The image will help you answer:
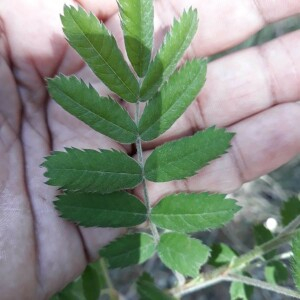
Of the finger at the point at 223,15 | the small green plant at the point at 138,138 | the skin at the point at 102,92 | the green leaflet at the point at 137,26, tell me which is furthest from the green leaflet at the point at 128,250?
the finger at the point at 223,15

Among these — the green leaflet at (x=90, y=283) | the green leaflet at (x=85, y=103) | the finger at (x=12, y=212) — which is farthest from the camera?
the green leaflet at (x=90, y=283)

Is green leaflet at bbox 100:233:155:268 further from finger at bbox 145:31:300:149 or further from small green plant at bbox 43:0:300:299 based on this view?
finger at bbox 145:31:300:149

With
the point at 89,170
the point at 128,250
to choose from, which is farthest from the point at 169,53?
the point at 128,250

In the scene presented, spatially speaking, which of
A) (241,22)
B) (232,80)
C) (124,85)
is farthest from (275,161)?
(124,85)

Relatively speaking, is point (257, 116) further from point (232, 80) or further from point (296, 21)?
point (296, 21)

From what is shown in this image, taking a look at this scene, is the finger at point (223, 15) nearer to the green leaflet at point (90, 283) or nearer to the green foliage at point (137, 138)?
the green foliage at point (137, 138)

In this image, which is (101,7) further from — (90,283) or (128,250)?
(90,283)
